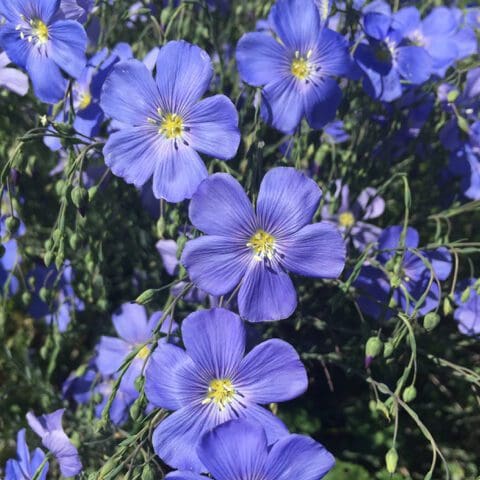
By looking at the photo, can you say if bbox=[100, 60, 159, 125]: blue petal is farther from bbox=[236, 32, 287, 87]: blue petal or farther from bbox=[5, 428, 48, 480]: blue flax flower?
bbox=[5, 428, 48, 480]: blue flax flower

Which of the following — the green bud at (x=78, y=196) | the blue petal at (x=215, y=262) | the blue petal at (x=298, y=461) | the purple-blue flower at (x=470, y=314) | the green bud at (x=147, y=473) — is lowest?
the green bud at (x=147, y=473)

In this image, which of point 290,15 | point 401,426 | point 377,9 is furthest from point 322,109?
point 401,426

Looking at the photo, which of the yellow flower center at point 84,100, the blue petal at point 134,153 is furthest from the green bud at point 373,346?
the yellow flower center at point 84,100

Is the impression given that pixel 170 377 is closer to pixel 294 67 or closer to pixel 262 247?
pixel 262 247

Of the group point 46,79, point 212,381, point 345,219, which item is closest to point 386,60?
point 345,219

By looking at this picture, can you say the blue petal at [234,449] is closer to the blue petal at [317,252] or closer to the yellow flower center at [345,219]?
the blue petal at [317,252]

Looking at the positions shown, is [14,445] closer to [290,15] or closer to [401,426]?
[401,426]
